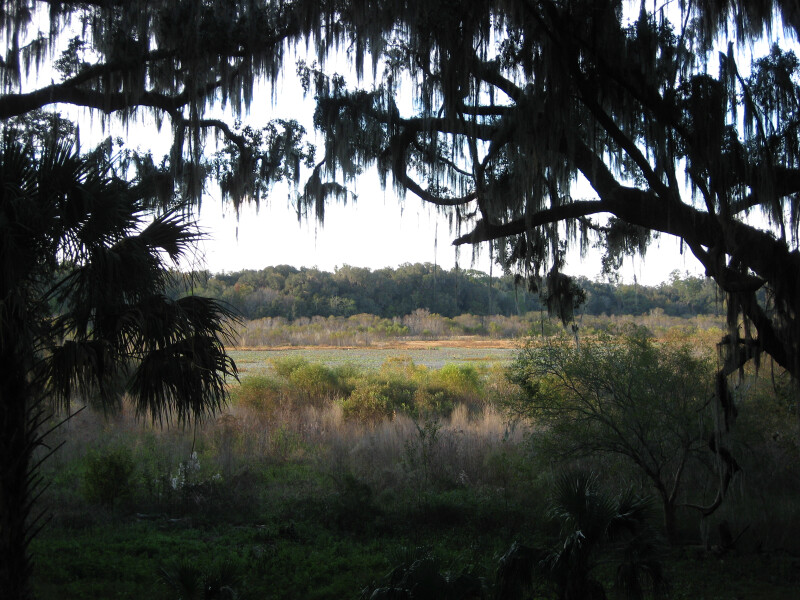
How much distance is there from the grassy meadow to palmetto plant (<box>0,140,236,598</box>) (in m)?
0.90

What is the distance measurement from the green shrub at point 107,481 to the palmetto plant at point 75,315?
20.5 ft

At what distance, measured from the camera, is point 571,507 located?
4.37 m

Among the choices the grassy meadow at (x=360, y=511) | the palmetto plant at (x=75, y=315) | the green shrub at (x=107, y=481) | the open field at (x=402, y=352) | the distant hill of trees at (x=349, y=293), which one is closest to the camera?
the palmetto plant at (x=75, y=315)

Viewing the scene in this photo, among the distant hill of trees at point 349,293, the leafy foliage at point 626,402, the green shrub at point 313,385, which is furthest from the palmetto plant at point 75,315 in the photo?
the distant hill of trees at point 349,293

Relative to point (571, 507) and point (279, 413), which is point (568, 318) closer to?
point (571, 507)

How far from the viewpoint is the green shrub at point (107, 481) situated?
10.4 meters

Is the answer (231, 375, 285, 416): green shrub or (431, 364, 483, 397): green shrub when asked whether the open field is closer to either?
(431, 364, 483, 397): green shrub

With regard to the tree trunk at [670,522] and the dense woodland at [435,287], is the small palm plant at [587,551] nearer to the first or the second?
the dense woodland at [435,287]

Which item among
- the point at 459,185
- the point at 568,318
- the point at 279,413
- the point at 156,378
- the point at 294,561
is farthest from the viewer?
the point at 279,413

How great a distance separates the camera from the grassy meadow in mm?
6312

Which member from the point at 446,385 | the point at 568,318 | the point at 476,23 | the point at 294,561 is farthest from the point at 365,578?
the point at 446,385

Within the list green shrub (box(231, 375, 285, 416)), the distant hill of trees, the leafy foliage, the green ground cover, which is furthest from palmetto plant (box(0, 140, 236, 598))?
the green ground cover

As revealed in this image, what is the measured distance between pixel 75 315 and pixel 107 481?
6.87 metres

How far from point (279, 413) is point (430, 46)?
13282 mm
